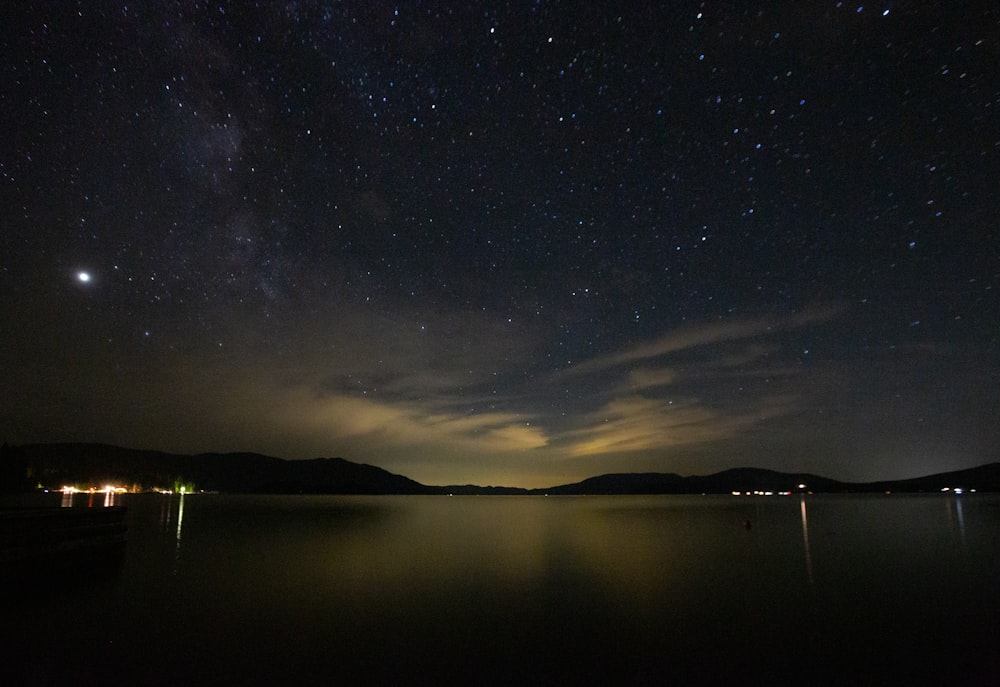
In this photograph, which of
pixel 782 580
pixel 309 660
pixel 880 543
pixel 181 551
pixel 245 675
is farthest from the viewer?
pixel 880 543

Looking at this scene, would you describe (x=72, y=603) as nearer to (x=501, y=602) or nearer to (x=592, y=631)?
(x=501, y=602)

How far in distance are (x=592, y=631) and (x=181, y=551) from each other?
25.1 metres

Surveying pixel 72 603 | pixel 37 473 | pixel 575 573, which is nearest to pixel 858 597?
pixel 575 573

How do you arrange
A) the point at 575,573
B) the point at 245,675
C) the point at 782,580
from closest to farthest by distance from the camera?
1. the point at 245,675
2. the point at 782,580
3. the point at 575,573

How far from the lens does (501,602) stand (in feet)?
61.9

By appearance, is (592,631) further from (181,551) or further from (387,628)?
(181,551)

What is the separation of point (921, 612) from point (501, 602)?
1182 cm

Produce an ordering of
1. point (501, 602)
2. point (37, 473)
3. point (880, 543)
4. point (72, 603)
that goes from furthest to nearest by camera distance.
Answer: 1. point (37, 473)
2. point (880, 543)
3. point (501, 602)
4. point (72, 603)

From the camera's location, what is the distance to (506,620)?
634 inches

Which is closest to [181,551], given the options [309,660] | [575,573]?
[575,573]

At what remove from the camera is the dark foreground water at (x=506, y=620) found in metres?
11.4

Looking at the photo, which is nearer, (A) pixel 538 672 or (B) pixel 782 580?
(A) pixel 538 672

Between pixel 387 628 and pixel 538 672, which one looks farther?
pixel 387 628

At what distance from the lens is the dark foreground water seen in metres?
11.4
